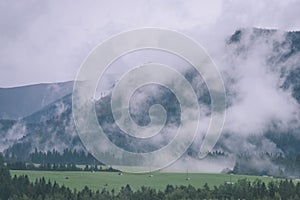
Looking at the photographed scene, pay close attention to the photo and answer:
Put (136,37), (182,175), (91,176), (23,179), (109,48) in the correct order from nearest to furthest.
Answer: (109,48) < (136,37) < (23,179) < (91,176) < (182,175)

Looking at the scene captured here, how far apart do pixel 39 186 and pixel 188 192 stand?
125 feet

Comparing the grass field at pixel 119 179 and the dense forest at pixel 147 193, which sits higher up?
the grass field at pixel 119 179

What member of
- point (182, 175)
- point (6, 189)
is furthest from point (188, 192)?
point (182, 175)

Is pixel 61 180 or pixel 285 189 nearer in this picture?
pixel 285 189

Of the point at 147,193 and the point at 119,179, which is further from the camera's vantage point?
the point at 119,179

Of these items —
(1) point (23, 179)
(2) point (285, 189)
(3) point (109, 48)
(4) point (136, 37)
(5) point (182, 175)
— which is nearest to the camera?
(3) point (109, 48)

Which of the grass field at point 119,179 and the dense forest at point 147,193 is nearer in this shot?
the dense forest at point 147,193

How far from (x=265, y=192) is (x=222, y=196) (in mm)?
10803

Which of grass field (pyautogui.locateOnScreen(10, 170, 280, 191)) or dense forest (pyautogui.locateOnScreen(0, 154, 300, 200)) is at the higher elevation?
Result: grass field (pyautogui.locateOnScreen(10, 170, 280, 191))

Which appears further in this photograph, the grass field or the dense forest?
the grass field

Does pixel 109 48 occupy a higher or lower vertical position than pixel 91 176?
higher

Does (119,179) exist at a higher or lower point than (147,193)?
higher

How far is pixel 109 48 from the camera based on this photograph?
61.1m

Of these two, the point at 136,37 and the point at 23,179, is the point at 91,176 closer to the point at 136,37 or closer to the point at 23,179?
the point at 23,179
